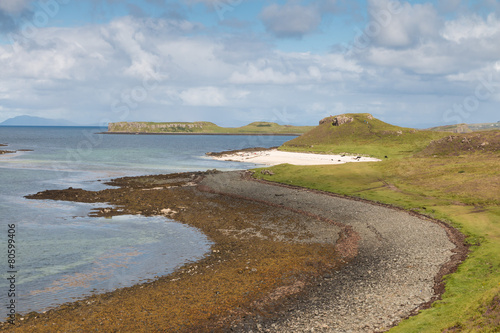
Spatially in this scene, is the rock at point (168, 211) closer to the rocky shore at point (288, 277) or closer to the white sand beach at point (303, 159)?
the rocky shore at point (288, 277)

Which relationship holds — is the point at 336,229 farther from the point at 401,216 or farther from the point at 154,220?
the point at 154,220

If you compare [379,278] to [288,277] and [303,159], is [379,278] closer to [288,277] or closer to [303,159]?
[288,277]

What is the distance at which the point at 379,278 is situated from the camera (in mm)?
29000

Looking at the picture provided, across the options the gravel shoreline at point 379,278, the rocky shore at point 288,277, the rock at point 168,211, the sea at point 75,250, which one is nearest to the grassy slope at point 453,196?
the gravel shoreline at point 379,278

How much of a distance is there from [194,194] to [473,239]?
46371 millimetres

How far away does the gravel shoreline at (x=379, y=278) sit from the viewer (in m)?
22.2

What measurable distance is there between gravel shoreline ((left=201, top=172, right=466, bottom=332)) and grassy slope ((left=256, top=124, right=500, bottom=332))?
60.4 inches

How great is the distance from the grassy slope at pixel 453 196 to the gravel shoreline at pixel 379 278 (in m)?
1.53

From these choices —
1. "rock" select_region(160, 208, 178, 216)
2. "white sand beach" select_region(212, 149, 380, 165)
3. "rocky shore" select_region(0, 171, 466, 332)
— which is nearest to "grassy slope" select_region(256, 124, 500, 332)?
"rocky shore" select_region(0, 171, 466, 332)

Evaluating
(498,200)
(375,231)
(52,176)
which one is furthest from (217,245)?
(52,176)

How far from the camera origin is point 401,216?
50.1 metres

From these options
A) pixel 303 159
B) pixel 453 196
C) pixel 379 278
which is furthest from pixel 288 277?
pixel 303 159

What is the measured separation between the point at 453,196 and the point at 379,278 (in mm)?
38075

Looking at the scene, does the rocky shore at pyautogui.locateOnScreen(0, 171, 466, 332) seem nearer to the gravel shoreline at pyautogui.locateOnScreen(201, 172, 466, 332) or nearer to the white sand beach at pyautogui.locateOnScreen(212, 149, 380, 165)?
the gravel shoreline at pyautogui.locateOnScreen(201, 172, 466, 332)
